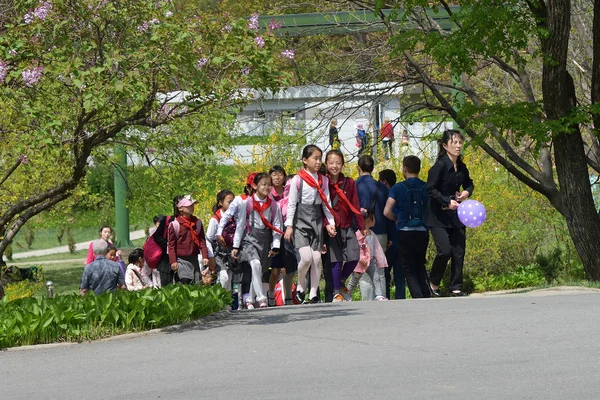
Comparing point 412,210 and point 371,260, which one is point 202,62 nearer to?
point 412,210

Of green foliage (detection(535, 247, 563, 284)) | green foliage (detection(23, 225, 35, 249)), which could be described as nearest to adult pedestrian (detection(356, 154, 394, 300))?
green foliage (detection(535, 247, 563, 284))

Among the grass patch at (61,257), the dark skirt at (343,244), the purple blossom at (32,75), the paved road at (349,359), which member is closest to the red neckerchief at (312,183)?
the dark skirt at (343,244)

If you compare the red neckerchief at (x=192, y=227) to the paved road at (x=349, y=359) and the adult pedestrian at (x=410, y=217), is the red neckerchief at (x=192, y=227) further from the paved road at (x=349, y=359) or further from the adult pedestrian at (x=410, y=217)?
the paved road at (x=349, y=359)

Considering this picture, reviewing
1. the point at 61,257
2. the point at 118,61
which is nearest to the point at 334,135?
the point at 118,61

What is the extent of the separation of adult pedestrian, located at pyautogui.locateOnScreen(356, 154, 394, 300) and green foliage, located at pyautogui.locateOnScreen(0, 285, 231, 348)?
125 inches

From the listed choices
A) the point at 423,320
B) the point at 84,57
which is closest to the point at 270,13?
the point at 84,57

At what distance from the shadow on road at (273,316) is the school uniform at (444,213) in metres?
1.67

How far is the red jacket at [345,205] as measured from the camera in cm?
1376

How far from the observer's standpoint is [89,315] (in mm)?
10617

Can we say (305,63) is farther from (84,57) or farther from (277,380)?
(277,380)

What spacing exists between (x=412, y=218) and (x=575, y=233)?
2408 mm

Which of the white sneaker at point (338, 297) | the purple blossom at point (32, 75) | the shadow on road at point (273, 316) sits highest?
the purple blossom at point (32, 75)

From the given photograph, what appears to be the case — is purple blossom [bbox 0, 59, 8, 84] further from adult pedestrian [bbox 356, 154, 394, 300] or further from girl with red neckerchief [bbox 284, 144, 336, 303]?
adult pedestrian [bbox 356, 154, 394, 300]

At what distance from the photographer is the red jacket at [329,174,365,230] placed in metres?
13.8
